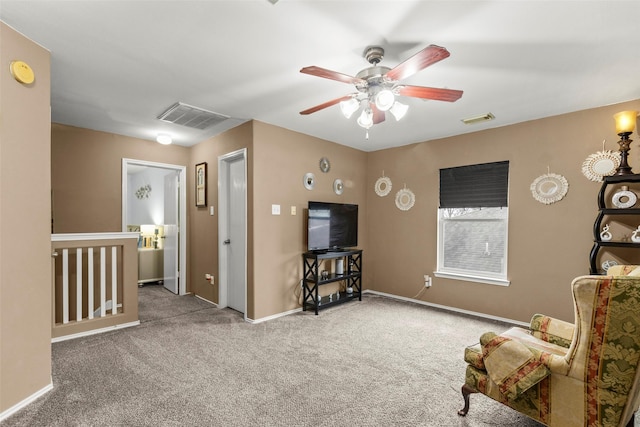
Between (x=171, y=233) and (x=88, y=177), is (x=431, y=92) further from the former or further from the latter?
(x=171, y=233)

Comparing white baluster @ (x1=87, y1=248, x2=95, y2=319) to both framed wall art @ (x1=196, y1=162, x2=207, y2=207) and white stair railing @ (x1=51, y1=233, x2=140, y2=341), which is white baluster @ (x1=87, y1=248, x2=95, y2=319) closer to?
white stair railing @ (x1=51, y1=233, x2=140, y2=341)

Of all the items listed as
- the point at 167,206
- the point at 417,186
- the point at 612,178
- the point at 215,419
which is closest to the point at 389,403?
the point at 215,419

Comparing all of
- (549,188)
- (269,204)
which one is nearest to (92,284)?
(269,204)

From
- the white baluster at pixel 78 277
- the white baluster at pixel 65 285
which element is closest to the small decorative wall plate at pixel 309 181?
the white baluster at pixel 78 277

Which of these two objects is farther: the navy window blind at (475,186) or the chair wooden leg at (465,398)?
the navy window blind at (475,186)

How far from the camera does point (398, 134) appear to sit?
4191 mm

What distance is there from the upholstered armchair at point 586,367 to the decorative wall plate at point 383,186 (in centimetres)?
336

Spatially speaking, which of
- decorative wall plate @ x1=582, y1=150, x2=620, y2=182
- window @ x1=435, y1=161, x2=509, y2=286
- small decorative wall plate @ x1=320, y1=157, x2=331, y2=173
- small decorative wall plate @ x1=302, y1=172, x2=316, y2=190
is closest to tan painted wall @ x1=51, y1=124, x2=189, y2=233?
small decorative wall plate @ x1=302, y1=172, x2=316, y2=190

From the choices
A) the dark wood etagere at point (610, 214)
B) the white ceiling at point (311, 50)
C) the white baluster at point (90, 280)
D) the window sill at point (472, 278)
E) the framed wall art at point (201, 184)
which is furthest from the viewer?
the framed wall art at point (201, 184)

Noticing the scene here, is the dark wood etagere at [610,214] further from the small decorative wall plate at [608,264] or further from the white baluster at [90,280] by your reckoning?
the white baluster at [90,280]

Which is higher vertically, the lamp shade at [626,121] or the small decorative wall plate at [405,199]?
the lamp shade at [626,121]

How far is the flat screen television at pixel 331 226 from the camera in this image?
4.05 m

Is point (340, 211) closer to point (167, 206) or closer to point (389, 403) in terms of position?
point (389, 403)

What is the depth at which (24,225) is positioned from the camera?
2.00 meters
